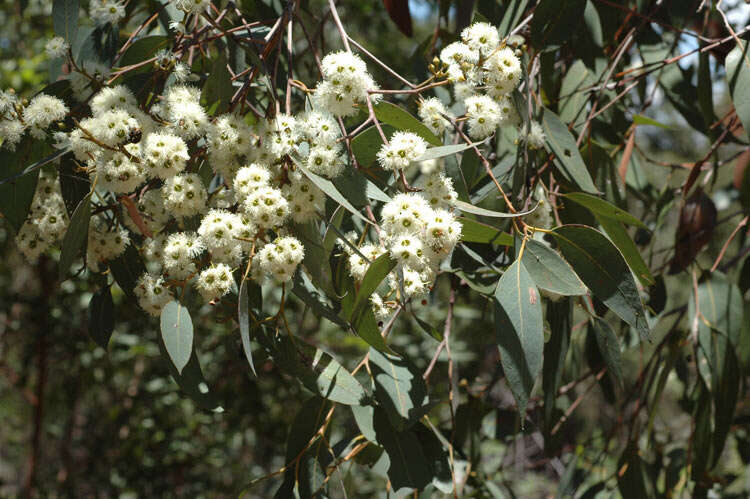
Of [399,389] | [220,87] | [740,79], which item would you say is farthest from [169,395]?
[740,79]

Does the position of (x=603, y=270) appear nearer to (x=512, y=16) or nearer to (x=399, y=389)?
(x=399, y=389)

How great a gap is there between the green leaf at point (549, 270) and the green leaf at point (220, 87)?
1.76 ft

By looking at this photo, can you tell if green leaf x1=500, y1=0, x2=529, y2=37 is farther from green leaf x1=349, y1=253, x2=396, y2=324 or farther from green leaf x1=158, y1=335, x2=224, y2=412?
green leaf x1=158, y1=335, x2=224, y2=412

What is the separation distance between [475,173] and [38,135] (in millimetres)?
766

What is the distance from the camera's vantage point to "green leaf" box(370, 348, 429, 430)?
1.11 m

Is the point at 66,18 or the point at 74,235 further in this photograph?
the point at 66,18

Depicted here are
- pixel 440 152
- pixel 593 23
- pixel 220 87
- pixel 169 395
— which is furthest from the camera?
pixel 169 395

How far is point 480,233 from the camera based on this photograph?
3.49ft

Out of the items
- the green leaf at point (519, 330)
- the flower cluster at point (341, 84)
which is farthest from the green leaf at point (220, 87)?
the green leaf at point (519, 330)

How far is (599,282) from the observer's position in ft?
3.45

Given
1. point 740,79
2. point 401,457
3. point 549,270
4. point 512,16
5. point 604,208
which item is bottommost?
point 401,457

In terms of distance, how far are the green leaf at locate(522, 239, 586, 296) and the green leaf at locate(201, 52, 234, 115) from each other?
0.53 meters

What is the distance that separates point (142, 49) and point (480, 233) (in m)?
0.74

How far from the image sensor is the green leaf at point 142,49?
49.4 inches
